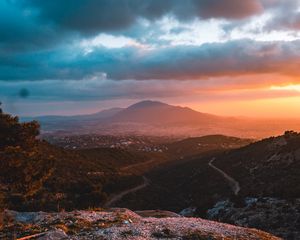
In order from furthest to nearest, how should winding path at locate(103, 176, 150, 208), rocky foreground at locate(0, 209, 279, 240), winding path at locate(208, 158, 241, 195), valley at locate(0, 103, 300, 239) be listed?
winding path at locate(103, 176, 150, 208) → winding path at locate(208, 158, 241, 195) → valley at locate(0, 103, 300, 239) → rocky foreground at locate(0, 209, 279, 240)

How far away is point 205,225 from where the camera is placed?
26.3 metres

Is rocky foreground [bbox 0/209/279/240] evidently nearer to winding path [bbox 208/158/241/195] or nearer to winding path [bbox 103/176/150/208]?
winding path [bbox 208/158/241/195]

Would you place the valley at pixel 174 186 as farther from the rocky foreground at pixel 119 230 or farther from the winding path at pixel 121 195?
the rocky foreground at pixel 119 230

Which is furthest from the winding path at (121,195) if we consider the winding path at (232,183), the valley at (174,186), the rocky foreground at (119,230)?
the rocky foreground at (119,230)

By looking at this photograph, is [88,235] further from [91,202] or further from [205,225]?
[91,202]

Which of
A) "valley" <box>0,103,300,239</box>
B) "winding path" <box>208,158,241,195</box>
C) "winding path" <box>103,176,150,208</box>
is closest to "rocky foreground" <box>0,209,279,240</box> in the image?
"valley" <box>0,103,300,239</box>

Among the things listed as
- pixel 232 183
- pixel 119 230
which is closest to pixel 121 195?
pixel 232 183

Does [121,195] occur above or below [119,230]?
below

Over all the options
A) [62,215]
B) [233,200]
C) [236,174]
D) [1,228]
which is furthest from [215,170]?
[1,228]

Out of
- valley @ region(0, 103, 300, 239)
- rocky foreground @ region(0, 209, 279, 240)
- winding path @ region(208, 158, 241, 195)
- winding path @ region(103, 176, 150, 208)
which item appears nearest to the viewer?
rocky foreground @ region(0, 209, 279, 240)

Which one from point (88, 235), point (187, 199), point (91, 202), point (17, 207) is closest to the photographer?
point (88, 235)

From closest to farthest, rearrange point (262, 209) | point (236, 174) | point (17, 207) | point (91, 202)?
point (262, 209) → point (17, 207) → point (91, 202) → point (236, 174)

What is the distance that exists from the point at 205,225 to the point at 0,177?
1448cm

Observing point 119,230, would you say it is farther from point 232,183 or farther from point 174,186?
point 174,186
